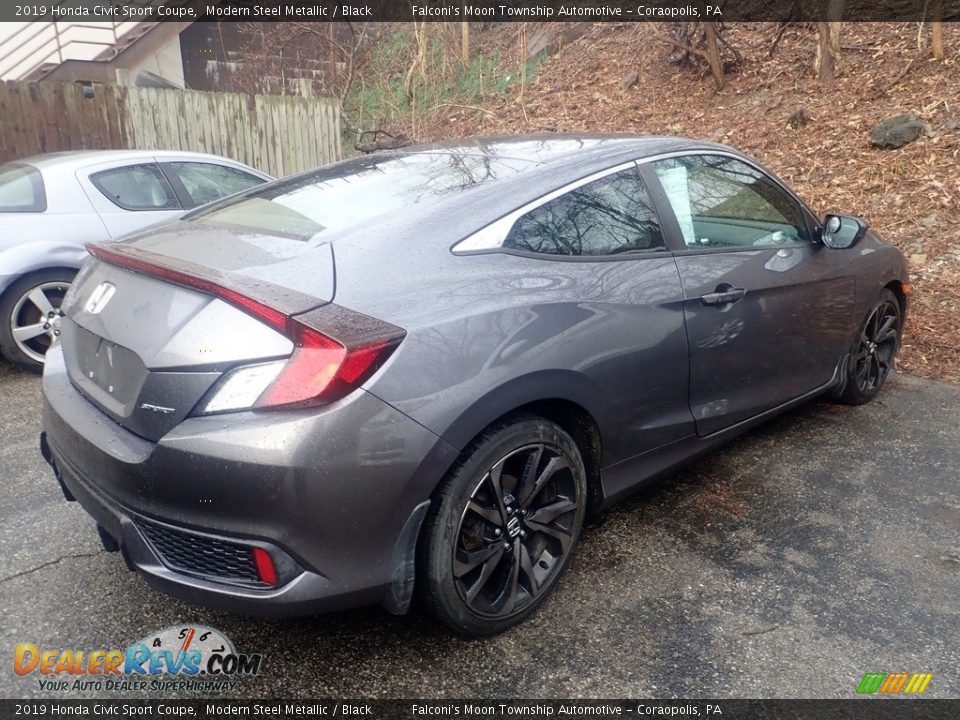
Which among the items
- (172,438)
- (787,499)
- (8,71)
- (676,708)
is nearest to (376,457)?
(172,438)

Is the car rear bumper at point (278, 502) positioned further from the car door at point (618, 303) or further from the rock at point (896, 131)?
the rock at point (896, 131)

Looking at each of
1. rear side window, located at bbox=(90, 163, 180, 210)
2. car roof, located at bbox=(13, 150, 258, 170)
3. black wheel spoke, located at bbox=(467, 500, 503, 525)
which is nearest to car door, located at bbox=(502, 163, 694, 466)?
black wheel spoke, located at bbox=(467, 500, 503, 525)

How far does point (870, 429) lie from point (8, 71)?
1578 centimetres

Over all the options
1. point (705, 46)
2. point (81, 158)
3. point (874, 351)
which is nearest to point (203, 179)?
point (81, 158)

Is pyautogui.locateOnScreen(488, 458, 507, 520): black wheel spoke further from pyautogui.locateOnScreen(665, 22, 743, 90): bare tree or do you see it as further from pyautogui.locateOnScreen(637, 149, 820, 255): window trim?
pyautogui.locateOnScreen(665, 22, 743, 90): bare tree

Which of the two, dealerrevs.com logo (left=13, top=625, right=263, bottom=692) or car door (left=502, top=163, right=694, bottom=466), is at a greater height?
car door (left=502, top=163, right=694, bottom=466)

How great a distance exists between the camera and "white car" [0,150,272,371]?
199 inches

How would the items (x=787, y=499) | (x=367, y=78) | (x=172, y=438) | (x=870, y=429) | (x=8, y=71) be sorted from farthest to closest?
1. (x=367, y=78)
2. (x=8, y=71)
3. (x=870, y=429)
4. (x=787, y=499)
5. (x=172, y=438)

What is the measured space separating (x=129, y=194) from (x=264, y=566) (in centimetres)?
467

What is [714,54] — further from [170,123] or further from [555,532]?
[555,532]

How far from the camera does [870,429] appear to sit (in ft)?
14.1

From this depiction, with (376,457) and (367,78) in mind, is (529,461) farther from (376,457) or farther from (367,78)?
(367,78)

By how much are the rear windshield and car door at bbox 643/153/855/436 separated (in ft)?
2.54

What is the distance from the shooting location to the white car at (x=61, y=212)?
5.06 metres
